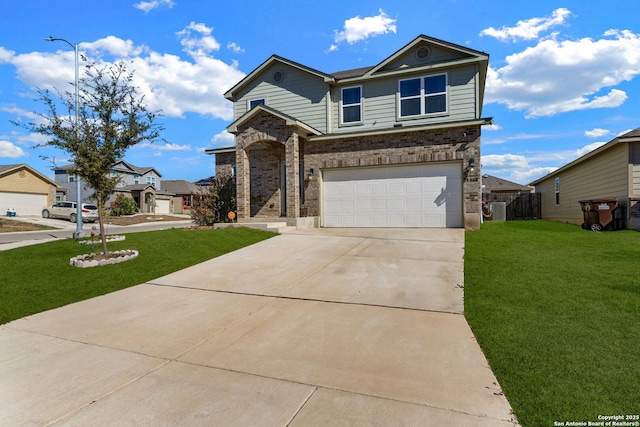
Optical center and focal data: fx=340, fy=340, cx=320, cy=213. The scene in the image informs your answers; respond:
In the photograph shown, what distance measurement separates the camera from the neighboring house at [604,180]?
1196cm

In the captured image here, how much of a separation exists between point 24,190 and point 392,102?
114 feet

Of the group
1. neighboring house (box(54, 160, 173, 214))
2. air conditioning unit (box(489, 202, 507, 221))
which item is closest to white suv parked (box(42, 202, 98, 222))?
neighboring house (box(54, 160, 173, 214))

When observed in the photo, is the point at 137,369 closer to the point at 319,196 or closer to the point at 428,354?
the point at 428,354

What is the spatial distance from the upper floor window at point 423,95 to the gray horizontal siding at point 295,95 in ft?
11.3

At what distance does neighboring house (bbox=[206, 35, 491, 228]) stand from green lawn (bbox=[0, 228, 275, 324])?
373 centimetres

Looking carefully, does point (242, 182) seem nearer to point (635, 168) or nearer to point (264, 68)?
point (264, 68)

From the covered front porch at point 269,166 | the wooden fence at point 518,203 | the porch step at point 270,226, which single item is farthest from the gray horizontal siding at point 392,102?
the wooden fence at point 518,203

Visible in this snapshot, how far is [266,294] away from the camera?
567cm

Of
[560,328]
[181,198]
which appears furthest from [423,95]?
[181,198]

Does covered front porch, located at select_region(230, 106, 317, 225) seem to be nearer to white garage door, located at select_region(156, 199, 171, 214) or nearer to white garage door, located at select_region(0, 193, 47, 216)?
white garage door, located at select_region(0, 193, 47, 216)

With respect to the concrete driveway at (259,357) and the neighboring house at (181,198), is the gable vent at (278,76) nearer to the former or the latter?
the concrete driveway at (259,357)

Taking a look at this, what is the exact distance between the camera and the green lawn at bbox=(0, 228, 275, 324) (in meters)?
5.70

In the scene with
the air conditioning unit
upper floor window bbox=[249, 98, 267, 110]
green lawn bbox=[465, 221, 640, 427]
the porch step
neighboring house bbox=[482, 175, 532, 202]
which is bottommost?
green lawn bbox=[465, 221, 640, 427]

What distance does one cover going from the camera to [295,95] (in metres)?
16.0
